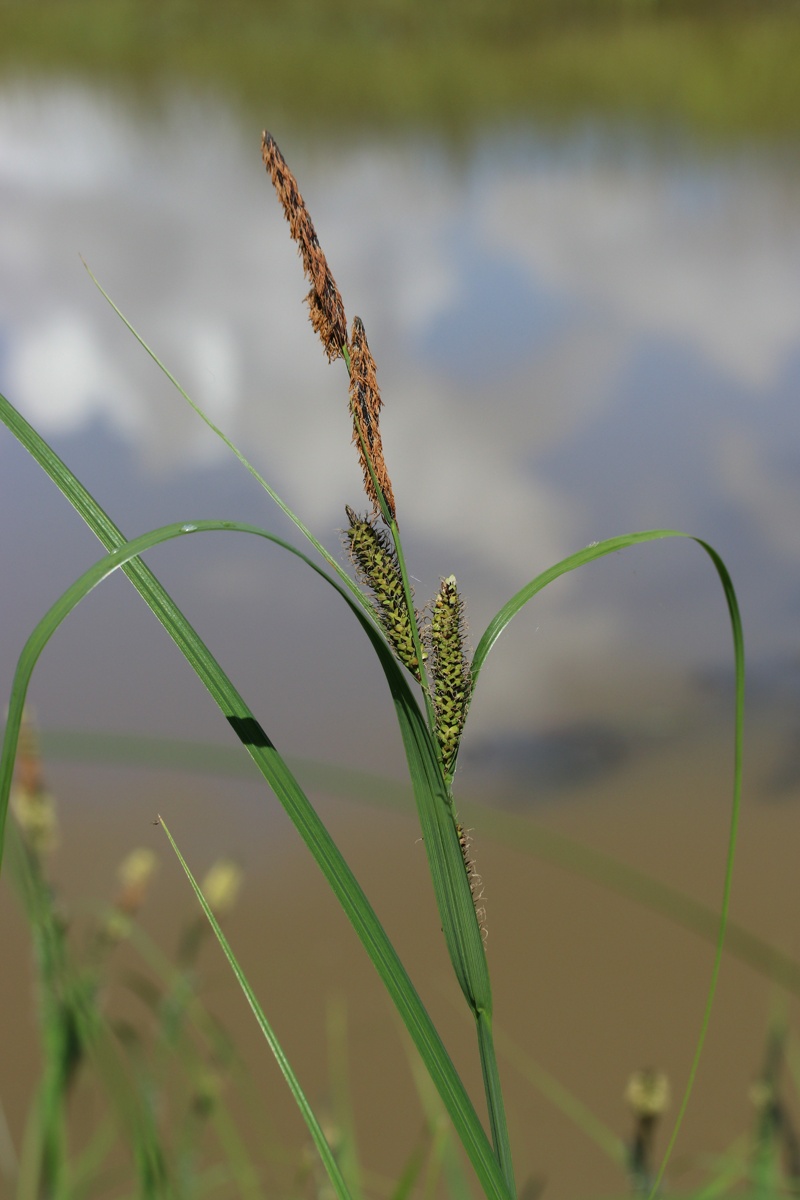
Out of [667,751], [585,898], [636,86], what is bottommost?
[585,898]

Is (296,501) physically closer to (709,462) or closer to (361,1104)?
(709,462)

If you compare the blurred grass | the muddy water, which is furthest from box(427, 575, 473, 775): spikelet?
the blurred grass

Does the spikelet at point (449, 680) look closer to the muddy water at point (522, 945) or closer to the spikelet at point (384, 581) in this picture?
the spikelet at point (384, 581)

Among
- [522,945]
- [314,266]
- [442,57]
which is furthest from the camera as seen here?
[442,57]

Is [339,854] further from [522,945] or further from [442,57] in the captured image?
[442,57]

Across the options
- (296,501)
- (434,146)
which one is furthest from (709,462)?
(434,146)

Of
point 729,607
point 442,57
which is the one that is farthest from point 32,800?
point 442,57

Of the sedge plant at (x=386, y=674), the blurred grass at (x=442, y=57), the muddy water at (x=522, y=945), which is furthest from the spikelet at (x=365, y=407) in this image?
the blurred grass at (x=442, y=57)

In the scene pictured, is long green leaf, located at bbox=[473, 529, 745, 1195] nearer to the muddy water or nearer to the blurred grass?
the muddy water
